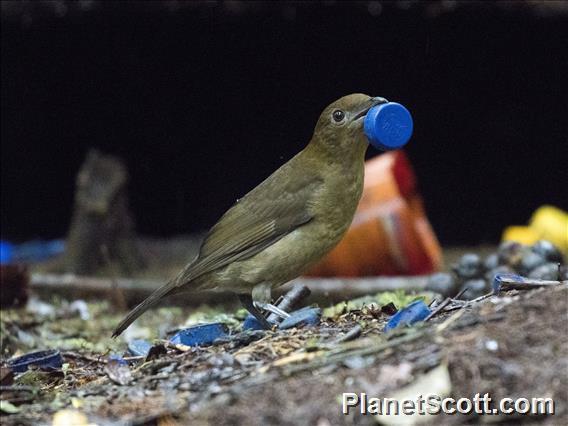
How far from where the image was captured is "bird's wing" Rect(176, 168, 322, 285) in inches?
218

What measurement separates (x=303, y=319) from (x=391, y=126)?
3.42ft

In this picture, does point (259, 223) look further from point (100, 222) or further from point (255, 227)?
point (100, 222)

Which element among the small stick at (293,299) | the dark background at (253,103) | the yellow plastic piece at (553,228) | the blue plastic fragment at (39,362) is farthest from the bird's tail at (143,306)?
the dark background at (253,103)

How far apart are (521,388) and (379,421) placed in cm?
48

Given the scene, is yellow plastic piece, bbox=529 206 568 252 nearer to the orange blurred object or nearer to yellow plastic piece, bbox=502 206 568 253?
yellow plastic piece, bbox=502 206 568 253

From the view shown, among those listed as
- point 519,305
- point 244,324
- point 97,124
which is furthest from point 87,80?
point 519,305

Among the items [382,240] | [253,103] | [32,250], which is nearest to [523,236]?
[382,240]

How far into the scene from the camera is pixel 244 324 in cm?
543

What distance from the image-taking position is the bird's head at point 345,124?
18.0ft

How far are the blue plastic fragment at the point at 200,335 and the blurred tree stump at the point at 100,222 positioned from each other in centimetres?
416

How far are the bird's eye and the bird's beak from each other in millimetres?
78

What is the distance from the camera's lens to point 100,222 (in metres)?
9.23

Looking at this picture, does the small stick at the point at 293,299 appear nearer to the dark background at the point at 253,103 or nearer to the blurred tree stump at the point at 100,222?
the blurred tree stump at the point at 100,222

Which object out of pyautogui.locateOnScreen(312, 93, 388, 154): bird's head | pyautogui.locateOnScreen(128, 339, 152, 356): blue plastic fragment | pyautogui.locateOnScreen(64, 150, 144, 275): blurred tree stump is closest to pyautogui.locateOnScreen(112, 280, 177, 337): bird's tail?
pyautogui.locateOnScreen(128, 339, 152, 356): blue plastic fragment
